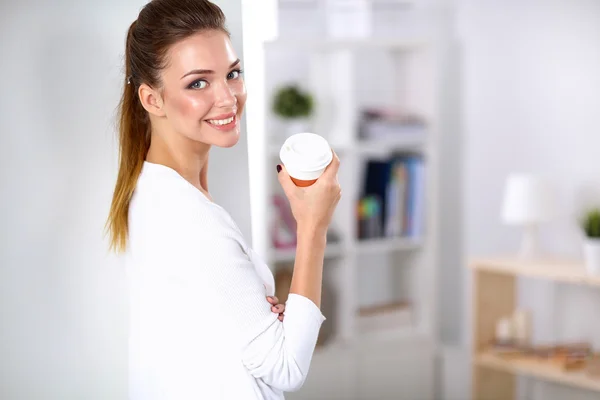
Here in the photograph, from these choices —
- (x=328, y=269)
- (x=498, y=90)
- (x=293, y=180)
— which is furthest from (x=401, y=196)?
(x=293, y=180)

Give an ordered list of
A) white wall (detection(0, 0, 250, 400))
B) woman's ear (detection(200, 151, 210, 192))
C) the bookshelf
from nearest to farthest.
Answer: white wall (detection(0, 0, 250, 400)), woman's ear (detection(200, 151, 210, 192)), the bookshelf

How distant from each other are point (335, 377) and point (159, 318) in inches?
92.7

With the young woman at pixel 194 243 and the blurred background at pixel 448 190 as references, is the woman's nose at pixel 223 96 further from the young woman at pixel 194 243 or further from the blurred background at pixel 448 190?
the blurred background at pixel 448 190

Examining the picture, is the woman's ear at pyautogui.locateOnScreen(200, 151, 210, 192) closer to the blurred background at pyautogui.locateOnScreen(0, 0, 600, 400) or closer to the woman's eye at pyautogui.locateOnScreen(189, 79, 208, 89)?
the woman's eye at pyautogui.locateOnScreen(189, 79, 208, 89)

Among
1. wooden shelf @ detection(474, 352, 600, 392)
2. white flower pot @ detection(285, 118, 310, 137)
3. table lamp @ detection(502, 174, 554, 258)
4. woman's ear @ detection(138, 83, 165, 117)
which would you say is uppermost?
white flower pot @ detection(285, 118, 310, 137)

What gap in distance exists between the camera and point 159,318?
3.72ft

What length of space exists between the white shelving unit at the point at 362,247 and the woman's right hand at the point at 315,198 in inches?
76.4

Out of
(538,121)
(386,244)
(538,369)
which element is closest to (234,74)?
(538,369)

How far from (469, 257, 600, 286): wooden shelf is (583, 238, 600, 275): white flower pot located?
32 millimetres

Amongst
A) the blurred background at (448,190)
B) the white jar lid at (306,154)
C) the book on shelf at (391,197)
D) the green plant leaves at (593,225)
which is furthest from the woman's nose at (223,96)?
the book on shelf at (391,197)

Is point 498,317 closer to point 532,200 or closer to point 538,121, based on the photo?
point 532,200

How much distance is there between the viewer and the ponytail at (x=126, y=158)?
1.14m

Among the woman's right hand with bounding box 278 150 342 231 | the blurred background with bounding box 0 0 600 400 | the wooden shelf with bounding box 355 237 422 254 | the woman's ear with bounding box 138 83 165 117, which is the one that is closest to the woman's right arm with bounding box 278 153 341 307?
the woman's right hand with bounding box 278 150 342 231

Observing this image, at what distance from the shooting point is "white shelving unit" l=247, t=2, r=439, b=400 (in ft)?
10.9
